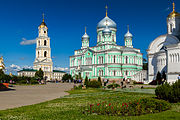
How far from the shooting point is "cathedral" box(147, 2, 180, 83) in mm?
41250

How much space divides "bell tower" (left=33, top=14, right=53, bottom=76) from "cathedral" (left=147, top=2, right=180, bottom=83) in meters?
50.0

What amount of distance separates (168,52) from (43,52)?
59.9 metres

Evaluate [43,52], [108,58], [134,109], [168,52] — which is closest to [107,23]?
[108,58]

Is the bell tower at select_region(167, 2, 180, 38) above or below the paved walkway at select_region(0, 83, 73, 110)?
above

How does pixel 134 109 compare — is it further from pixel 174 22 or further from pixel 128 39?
pixel 128 39

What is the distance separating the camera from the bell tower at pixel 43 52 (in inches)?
3538

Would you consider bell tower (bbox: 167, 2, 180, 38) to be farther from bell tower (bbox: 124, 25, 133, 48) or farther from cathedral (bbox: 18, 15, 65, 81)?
cathedral (bbox: 18, 15, 65, 81)

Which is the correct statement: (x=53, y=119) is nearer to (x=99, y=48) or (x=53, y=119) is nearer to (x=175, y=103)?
(x=175, y=103)

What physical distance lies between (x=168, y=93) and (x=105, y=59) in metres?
52.9

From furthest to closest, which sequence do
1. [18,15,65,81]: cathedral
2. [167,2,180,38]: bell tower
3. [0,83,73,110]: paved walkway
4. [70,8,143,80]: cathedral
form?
[18,15,65,81]: cathedral, [70,8,143,80]: cathedral, [167,2,180,38]: bell tower, [0,83,73,110]: paved walkway

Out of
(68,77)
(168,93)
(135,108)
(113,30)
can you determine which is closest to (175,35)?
(113,30)

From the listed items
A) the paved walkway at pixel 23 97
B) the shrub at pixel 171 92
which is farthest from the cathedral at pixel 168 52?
the shrub at pixel 171 92

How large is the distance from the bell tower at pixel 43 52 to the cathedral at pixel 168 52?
4996 cm

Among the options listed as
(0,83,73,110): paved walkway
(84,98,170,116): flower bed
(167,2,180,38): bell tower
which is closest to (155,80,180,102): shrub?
(84,98,170,116): flower bed
